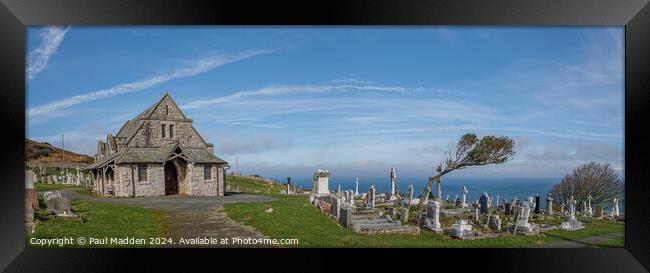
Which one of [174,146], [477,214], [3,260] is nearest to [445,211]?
[477,214]

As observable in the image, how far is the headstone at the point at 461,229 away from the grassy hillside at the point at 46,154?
21.6 feet

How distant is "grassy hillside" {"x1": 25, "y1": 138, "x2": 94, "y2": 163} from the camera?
630cm

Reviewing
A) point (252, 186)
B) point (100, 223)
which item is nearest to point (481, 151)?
point (252, 186)

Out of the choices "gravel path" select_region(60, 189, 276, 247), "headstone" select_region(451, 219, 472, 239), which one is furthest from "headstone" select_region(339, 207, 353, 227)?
"headstone" select_region(451, 219, 472, 239)

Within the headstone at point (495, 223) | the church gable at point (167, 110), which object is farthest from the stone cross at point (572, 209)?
the church gable at point (167, 110)

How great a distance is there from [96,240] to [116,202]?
71 cm

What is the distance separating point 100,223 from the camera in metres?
6.60

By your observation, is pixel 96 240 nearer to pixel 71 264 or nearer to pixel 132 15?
pixel 71 264

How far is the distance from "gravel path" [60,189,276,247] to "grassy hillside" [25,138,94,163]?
636 millimetres

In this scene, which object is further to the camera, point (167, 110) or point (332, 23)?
point (167, 110)

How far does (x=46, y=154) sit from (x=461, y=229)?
740 cm

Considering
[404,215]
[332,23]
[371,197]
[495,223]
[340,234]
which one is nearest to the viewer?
[332,23]

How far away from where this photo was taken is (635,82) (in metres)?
6.04

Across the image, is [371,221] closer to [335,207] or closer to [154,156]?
[335,207]
